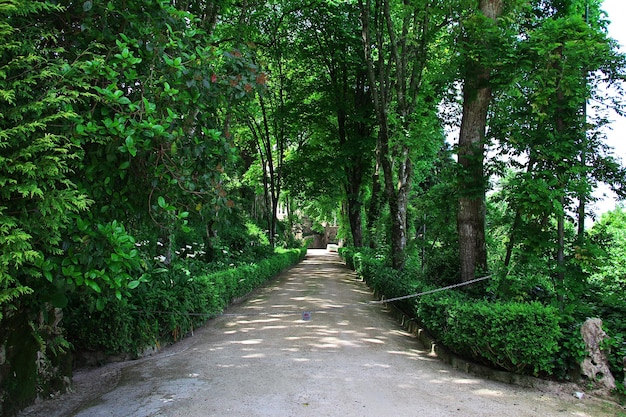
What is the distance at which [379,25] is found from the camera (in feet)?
44.7

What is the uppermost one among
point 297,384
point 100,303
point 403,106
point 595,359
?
point 403,106

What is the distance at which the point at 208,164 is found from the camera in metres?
3.99

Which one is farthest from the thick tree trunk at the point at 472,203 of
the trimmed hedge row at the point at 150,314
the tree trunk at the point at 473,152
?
the trimmed hedge row at the point at 150,314

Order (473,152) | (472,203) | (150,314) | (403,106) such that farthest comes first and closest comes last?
(403,106)
(472,203)
(473,152)
(150,314)

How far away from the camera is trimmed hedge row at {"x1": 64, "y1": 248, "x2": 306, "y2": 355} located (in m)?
5.95

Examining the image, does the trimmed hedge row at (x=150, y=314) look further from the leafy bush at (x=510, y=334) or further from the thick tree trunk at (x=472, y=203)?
the thick tree trunk at (x=472, y=203)

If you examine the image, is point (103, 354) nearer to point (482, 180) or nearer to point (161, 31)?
point (161, 31)

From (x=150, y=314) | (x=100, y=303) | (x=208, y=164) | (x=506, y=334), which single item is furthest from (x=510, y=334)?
(x=150, y=314)

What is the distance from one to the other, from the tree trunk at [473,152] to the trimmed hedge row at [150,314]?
487cm

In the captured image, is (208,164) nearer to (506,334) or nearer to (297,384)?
(297,384)

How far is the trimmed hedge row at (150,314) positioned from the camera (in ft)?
19.5

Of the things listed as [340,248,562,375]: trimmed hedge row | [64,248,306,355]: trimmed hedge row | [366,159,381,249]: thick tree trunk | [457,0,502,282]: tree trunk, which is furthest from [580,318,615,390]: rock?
[366,159,381,249]: thick tree trunk

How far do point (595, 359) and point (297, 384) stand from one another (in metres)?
3.40

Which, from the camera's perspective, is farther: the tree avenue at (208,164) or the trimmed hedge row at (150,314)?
the trimmed hedge row at (150,314)
